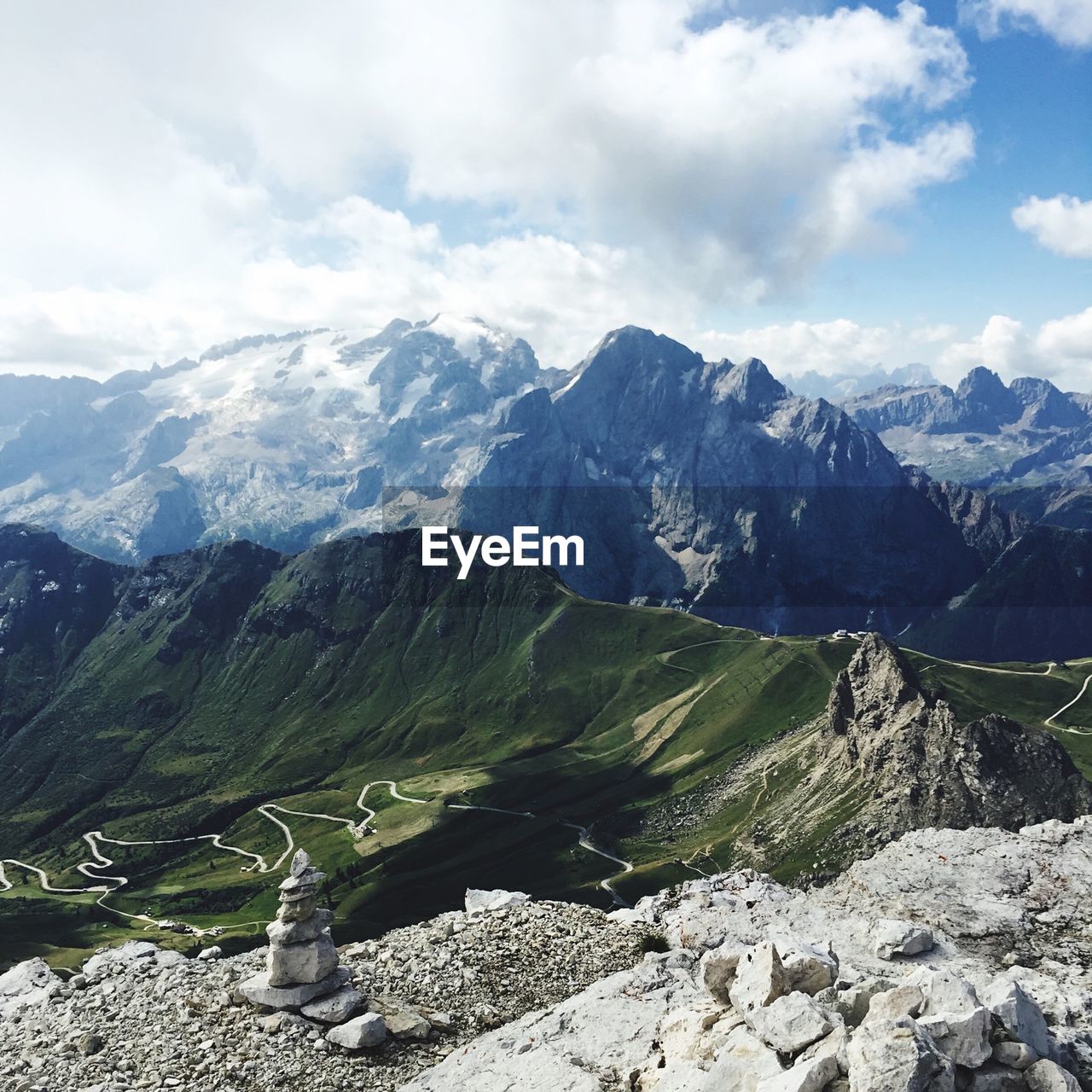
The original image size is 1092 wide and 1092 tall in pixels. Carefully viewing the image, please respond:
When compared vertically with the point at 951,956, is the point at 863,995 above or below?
above

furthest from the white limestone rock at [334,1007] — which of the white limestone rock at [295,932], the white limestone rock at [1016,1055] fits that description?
the white limestone rock at [1016,1055]

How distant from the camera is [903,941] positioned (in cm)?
4303

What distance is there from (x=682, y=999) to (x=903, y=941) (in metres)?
11.9

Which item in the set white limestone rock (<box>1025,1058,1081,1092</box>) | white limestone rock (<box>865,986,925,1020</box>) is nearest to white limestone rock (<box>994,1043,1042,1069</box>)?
white limestone rock (<box>1025,1058,1081,1092</box>)

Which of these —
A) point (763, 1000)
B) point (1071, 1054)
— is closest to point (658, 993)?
point (763, 1000)

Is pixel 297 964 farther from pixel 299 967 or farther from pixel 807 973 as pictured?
pixel 807 973

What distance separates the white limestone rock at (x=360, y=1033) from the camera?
136 feet

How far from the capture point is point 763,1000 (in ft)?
106

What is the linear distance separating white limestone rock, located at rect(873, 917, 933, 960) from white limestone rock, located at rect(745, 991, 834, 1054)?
47.8 ft

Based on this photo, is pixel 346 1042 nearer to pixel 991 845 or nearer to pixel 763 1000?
pixel 763 1000

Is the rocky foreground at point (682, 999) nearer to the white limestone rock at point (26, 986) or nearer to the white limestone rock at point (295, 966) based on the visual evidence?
the white limestone rock at point (26, 986)

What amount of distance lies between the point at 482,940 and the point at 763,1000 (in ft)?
86.0

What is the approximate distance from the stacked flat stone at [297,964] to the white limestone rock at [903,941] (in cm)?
2916

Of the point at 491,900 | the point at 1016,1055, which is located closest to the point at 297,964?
the point at 491,900
